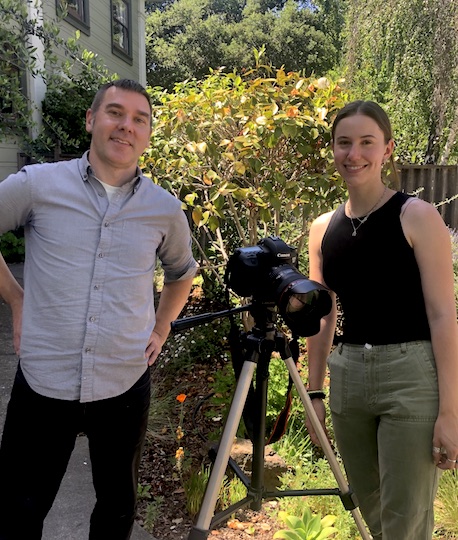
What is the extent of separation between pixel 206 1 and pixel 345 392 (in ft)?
112

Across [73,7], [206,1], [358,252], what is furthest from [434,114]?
[206,1]

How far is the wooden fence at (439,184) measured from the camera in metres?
7.46

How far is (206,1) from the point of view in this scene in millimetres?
31594

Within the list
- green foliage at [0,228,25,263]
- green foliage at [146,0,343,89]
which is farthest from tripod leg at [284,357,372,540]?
green foliage at [146,0,343,89]

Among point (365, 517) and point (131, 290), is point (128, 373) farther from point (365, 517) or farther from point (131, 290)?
point (365, 517)

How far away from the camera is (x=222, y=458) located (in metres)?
1.51

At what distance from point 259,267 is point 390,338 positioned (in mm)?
440

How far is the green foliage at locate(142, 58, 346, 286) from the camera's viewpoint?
293 cm

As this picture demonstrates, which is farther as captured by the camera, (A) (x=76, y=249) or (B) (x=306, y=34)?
(B) (x=306, y=34)

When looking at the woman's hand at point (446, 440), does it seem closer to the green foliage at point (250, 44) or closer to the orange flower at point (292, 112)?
the orange flower at point (292, 112)

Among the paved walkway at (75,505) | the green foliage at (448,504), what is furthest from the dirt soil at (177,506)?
the green foliage at (448,504)

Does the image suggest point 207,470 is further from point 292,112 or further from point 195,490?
point 292,112

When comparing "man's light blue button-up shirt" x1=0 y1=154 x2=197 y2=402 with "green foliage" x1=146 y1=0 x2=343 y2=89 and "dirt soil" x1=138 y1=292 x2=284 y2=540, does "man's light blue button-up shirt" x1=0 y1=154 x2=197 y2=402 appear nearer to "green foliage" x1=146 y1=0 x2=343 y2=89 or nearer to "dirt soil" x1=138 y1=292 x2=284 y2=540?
"dirt soil" x1=138 y1=292 x2=284 y2=540

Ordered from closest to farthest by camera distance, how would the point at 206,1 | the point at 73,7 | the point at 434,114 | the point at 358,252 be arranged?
the point at 358,252 < the point at 434,114 < the point at 73,7 < the point at 206,1
